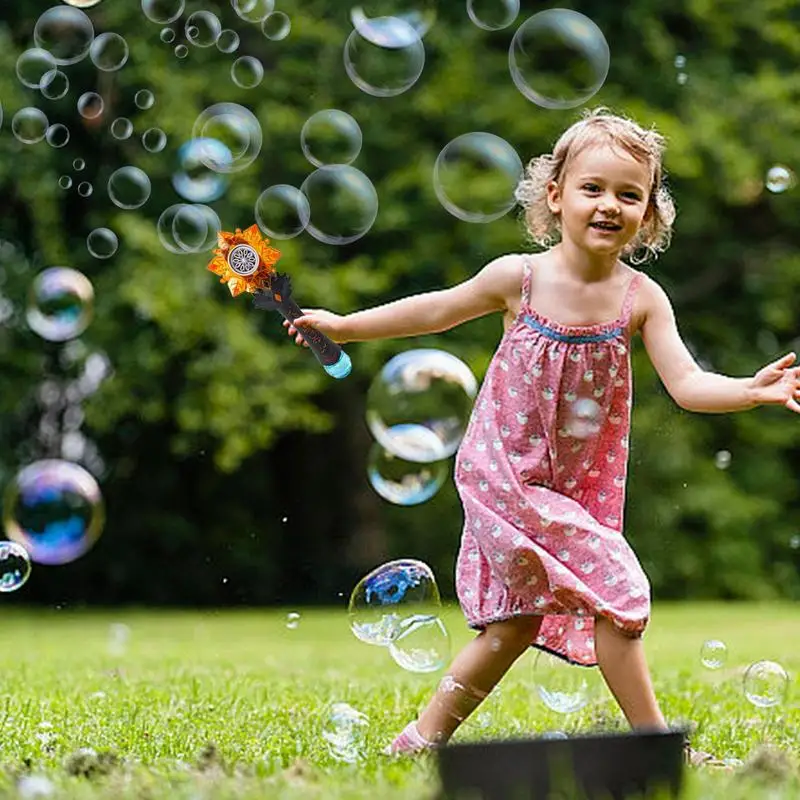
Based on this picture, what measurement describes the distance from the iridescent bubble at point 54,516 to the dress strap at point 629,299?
2.34 m

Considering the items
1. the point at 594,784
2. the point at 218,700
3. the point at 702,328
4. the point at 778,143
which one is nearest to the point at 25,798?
the point at 594,784

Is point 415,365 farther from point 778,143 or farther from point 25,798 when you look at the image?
point 778,143

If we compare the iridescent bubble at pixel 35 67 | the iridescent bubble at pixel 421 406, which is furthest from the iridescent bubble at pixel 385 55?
the iridescent bubble at pixel 421 406

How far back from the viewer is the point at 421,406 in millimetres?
4938

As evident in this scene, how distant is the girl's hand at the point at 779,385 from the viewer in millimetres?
3461

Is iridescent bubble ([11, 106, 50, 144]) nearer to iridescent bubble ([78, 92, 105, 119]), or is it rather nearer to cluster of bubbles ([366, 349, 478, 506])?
iridescent bubble ([78, 92, 105, 119])

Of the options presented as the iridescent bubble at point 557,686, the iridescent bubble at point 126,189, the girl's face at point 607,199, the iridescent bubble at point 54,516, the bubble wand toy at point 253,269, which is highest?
the iridescent bubble at point 126,189

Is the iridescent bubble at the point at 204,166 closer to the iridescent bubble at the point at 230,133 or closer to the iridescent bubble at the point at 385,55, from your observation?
the iridescent bubble at the point at 230,133

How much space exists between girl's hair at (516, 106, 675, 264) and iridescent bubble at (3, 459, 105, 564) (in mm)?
2060

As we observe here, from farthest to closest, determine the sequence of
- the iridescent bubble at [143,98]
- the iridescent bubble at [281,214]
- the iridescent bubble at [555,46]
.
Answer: the iridescent bubble at [143,98] < the iridescent bubble at [281,214] < the iridescent bubble at [555,46]

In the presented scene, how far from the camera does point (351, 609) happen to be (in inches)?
174

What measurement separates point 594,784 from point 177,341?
399 inches

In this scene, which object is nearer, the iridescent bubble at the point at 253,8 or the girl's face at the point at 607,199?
the girl's face at the point at 607,199

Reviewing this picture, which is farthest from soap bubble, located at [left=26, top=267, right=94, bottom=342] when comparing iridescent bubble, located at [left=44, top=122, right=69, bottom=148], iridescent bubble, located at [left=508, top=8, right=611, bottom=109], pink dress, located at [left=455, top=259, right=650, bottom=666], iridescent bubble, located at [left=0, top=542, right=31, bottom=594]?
iridescent bubble, located at [left=44, top=122, right=69, bottom=148]
